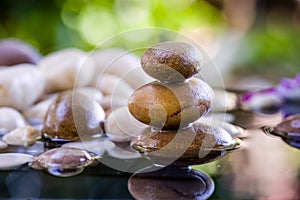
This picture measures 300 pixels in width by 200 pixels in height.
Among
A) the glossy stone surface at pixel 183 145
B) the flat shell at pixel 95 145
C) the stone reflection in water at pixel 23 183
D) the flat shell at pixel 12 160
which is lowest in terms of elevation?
the stone reflection in water at pixel 23 183

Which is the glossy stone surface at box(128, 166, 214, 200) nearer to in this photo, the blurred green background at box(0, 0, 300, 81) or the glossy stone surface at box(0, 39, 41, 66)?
the glossy stone surface at box(0, 39, 41, 66)

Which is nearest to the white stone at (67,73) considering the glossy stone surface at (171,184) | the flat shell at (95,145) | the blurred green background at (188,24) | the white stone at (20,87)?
the white stone at (20,87)

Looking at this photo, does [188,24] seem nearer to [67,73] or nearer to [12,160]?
[67,73]

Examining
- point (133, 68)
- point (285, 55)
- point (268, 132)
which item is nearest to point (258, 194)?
point (268, 132)

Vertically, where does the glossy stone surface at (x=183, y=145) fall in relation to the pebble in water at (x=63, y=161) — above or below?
above

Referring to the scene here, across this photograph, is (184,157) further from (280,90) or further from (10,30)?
(10,30)

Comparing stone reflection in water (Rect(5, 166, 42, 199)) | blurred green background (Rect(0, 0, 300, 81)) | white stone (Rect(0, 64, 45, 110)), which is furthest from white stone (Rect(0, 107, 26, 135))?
blurred green background (Rect(0, 0, 300, 81))

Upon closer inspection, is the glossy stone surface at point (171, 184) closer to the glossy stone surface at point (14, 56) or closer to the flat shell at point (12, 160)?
the flat shell at point (12, 160)
